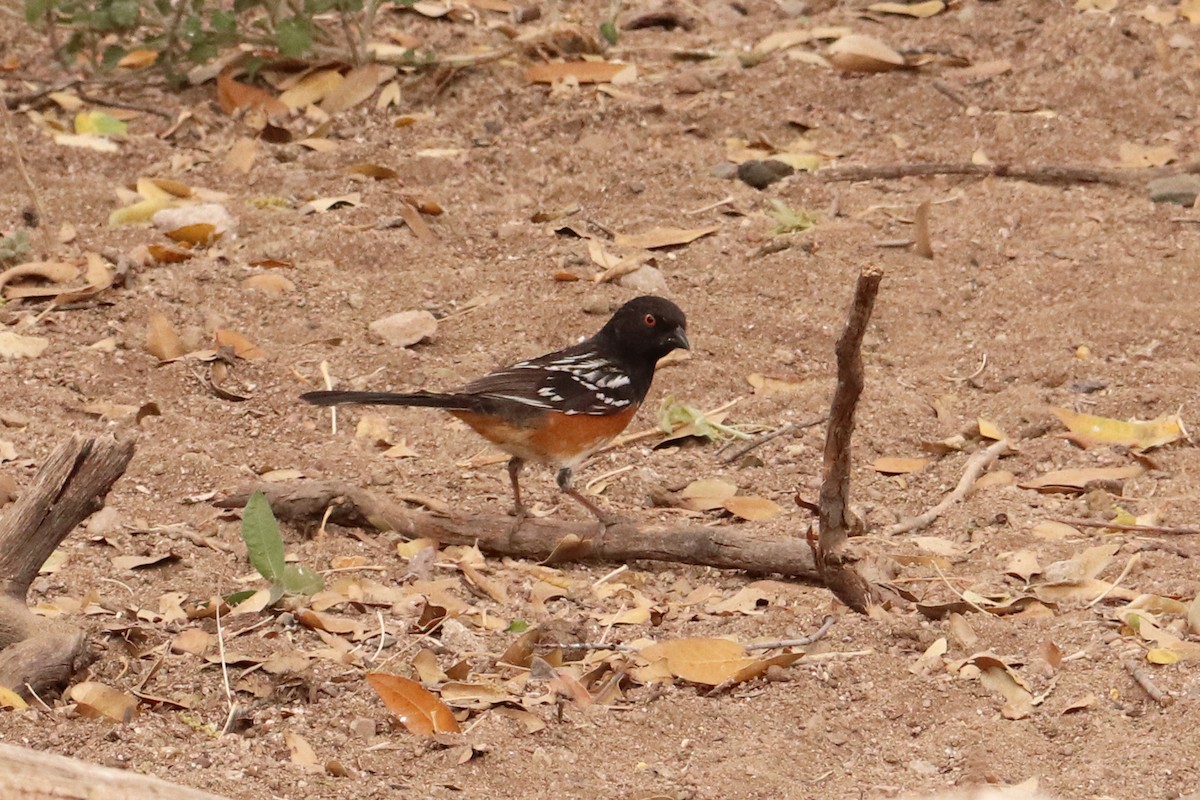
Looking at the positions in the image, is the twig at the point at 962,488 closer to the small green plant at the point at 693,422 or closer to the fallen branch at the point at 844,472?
the fallen branch at the point at 844,472

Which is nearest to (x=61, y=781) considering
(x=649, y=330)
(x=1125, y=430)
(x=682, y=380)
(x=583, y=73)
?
(x=649, y=330)

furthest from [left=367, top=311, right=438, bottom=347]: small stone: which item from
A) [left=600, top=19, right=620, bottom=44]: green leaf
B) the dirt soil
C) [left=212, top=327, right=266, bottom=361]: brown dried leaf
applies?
[left=600, top=19, right=620, bottom=44]: green leaf

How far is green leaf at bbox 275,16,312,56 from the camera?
7.68 metres

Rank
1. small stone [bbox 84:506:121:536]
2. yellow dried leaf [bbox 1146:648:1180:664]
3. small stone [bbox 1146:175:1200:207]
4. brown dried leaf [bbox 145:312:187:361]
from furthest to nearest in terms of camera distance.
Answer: small stone [bbox 1146:175:1200:207]
brown dried leaf [bbox 145:312:187:361]
small stone [bbox 84:506:121:536]
yellow dried leaf [bbox 1146:648:1180:664]

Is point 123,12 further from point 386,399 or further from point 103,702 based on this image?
point 103,702

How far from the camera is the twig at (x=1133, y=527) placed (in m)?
4.73

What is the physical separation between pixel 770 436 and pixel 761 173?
7.19ft

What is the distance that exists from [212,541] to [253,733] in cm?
118

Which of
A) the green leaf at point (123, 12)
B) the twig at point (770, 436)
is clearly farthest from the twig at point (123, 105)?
the twig at point (770, 436)

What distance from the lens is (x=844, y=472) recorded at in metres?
4.05

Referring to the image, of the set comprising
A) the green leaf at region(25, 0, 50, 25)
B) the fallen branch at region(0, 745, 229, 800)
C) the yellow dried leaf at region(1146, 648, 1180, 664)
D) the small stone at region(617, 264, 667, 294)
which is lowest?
the small stone at region(617, 264, 667, 294)

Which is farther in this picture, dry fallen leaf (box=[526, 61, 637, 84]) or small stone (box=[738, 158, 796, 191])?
dry fallen leaf (box=[526, 61, 637, 84])

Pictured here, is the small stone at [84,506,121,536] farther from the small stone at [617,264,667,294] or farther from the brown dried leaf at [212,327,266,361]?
the small stone at [617,264,667,294]

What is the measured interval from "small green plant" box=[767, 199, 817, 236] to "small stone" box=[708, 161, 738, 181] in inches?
15.3
